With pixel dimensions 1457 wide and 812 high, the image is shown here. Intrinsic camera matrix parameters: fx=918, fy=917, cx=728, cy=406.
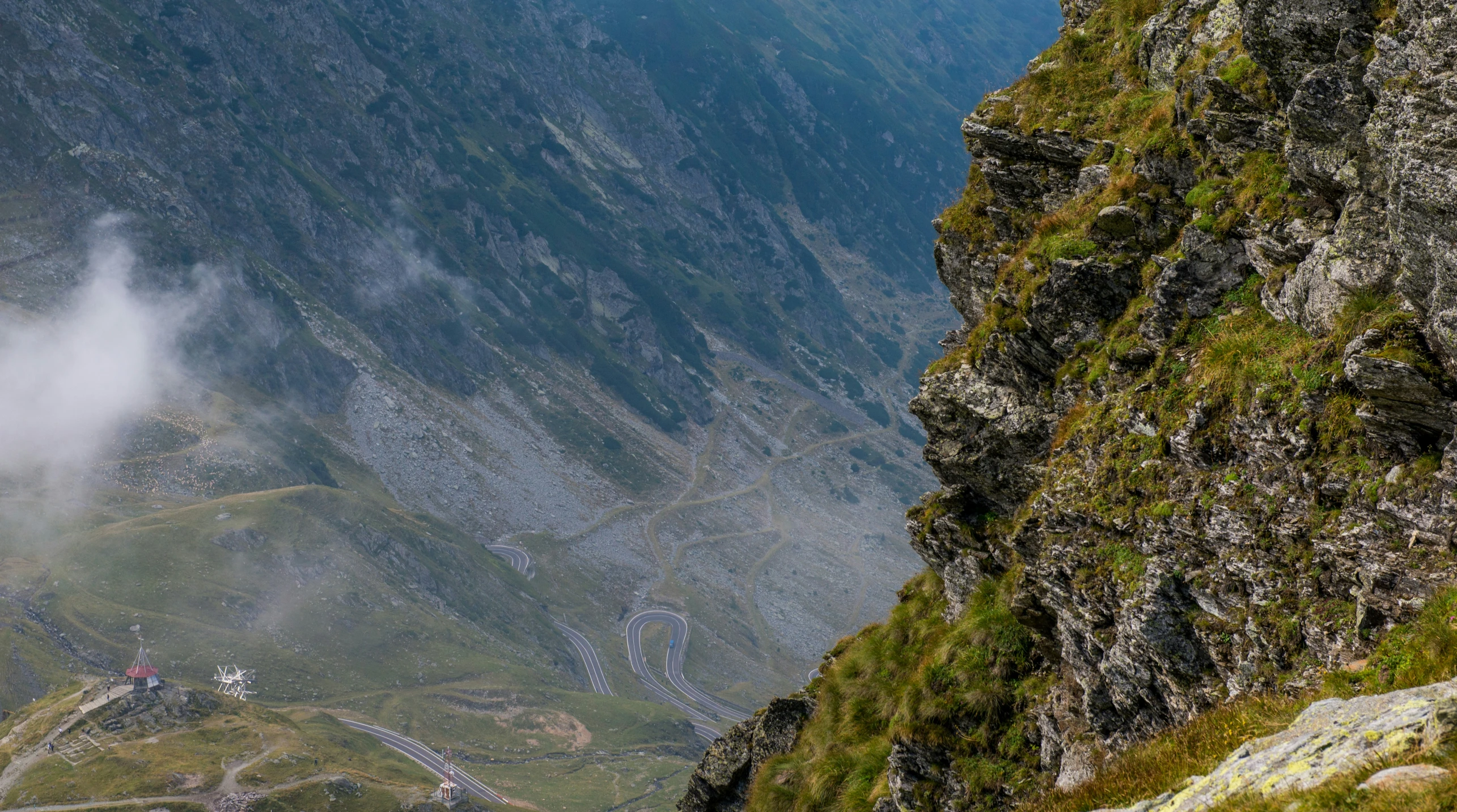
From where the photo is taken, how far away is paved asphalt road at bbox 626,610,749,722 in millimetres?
178500

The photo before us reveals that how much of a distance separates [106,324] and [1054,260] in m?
214

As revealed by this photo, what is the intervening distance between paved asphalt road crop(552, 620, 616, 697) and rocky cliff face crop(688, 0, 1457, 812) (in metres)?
156

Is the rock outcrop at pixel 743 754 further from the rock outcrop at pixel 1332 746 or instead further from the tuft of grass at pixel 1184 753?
the rock outcrop at pixel 1332 746

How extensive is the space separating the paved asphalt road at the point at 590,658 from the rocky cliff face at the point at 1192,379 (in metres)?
156

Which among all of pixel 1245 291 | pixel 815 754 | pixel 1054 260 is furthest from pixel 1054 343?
pixel 815 754

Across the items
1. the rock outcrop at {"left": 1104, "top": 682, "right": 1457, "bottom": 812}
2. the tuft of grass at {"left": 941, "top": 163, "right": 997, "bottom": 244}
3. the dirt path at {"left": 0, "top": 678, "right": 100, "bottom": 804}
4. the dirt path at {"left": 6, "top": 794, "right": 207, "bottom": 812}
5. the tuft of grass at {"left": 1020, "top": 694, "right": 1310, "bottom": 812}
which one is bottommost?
the rock outcrop at {"left": 1104, "top": 682, "right": 1457, "bottom": 812}

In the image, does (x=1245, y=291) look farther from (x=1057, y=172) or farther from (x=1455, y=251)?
(x=1057, y=172)

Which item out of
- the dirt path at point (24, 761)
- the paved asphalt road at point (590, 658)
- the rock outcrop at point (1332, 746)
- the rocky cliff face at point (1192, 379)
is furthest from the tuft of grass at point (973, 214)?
the paved asphalt road at point (590, 658)

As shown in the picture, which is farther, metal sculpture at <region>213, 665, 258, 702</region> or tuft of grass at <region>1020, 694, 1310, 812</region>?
metal sculpture at <region>213, 665, 258, 702</region>

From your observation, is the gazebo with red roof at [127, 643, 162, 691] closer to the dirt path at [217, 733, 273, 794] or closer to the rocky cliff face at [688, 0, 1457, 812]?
the dirt path at [217, 733, 273, 794]

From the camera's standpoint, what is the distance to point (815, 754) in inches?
1044

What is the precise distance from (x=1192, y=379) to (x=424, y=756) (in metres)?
140

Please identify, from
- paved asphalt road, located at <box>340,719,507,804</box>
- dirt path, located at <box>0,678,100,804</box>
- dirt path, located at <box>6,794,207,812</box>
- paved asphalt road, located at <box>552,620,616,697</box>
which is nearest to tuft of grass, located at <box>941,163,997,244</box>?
dirt path, located at <box>6,794,207,812</box>

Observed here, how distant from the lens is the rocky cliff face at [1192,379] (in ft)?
41.4
